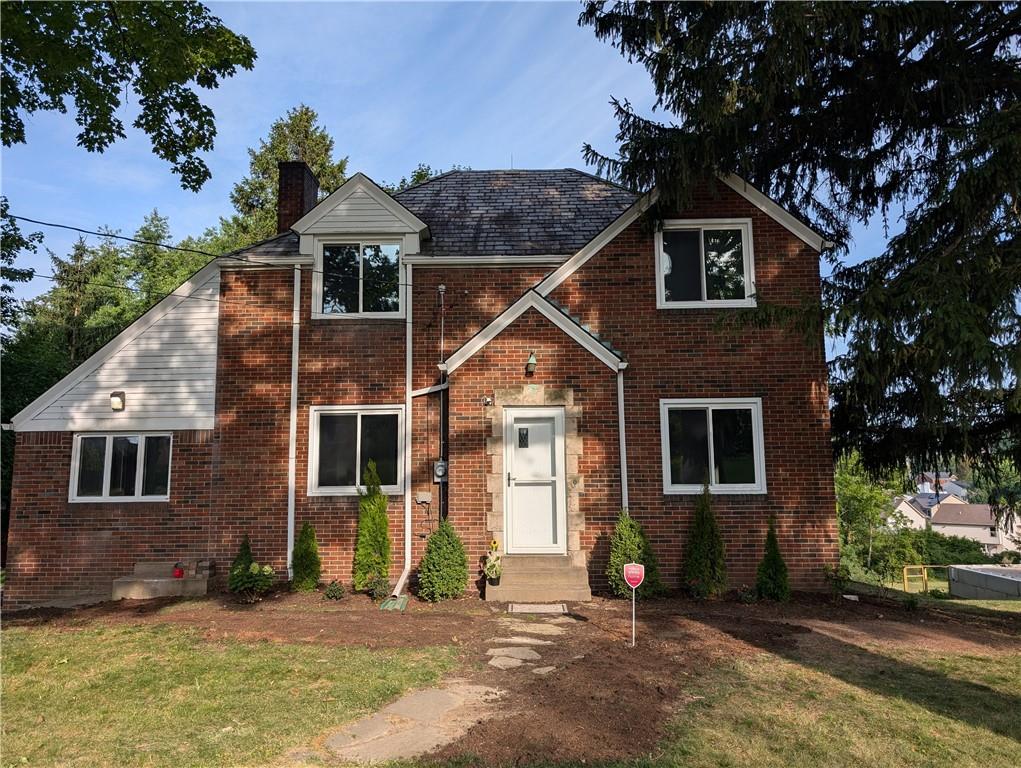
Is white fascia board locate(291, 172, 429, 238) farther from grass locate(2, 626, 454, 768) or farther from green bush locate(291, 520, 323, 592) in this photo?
grass locate(2, 626, 454, 768)

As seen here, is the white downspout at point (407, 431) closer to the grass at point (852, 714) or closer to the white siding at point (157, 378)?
the white siding at point (157, 378)

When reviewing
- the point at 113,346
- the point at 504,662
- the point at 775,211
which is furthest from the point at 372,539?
the point at 775,211

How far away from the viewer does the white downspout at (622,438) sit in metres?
10.5

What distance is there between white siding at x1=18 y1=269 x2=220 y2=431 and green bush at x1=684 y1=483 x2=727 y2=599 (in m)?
8.31

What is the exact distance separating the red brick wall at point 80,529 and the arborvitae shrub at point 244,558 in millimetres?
907

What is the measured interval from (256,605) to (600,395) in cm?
611

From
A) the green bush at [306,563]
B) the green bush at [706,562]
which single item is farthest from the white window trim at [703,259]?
the green bush at [306,563]

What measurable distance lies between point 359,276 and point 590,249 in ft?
13.4

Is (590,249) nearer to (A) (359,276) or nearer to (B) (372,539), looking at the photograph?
(A) (359,276)

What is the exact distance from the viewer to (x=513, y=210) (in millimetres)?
13469

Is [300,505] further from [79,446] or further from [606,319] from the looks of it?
[606,319]

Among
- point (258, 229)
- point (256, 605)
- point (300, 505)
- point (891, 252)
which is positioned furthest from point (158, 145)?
point (258, 229)

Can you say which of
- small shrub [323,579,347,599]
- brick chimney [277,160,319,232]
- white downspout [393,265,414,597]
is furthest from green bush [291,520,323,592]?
brick chimney [277,160,319,232]

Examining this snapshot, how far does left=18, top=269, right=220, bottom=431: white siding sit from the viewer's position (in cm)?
1159
